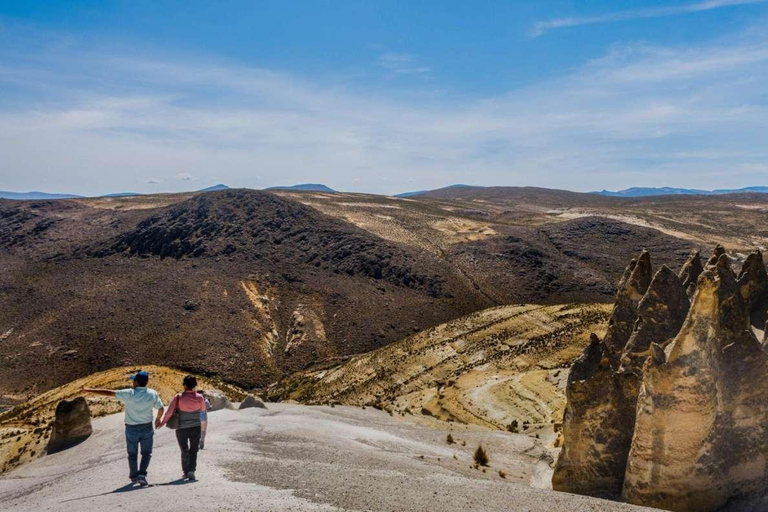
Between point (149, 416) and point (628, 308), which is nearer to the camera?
point (149, 416)

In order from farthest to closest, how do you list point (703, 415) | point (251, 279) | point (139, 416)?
point (251, 279), point (703, 415), point (139, 416)

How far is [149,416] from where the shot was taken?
1020 centimetres

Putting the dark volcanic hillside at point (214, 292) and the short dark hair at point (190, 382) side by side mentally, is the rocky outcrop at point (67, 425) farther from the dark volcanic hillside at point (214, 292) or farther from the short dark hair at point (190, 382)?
the dark volcanic hillside at point (214, 292)

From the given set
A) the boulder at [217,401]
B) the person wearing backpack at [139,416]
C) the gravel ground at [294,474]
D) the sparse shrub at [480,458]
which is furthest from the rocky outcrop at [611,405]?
the boulder at [217,401]

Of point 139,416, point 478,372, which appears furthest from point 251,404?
point 478,372

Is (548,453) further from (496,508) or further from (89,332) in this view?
(89,332)

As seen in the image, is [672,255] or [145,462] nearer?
[145,462]

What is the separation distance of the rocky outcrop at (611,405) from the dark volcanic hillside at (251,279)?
2809 cm

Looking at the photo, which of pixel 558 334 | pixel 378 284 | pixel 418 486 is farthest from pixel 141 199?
pixel 418 486

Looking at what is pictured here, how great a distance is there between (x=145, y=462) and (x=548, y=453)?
621 inches

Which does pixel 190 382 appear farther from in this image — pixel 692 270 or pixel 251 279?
pixel 251 279

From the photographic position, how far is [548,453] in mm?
20172

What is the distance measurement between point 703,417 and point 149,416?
12603 mm

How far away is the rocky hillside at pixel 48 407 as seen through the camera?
18859mm
